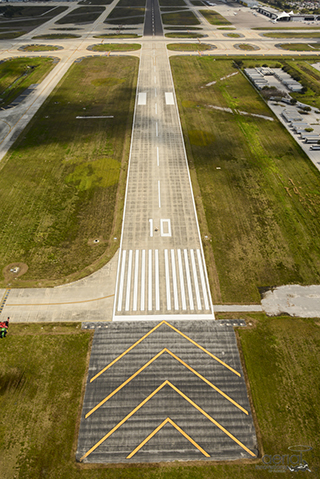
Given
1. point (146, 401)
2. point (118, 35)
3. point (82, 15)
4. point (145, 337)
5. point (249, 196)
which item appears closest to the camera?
point (146, 401)

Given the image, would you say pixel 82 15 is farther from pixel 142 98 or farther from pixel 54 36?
pixel 142 98

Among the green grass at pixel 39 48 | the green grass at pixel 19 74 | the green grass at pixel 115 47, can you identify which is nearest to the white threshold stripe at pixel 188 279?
the green grass at pixel 19 74

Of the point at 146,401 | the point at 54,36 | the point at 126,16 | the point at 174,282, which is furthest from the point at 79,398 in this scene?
the point at 126,16

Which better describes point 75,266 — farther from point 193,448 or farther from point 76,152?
point 76,152

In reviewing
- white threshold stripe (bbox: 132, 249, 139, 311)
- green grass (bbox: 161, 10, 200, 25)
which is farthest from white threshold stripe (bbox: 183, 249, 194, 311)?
green grass (bbox: 161, 10, 200, 25)

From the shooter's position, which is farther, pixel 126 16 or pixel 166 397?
pixel 126 16

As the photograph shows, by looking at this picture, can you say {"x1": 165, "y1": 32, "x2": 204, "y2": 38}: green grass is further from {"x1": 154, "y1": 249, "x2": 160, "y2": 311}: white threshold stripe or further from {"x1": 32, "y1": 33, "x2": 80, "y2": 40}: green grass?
{"x1": 154, "y1": 249, "x2": 160, "y2": 311}: white threshold stripe

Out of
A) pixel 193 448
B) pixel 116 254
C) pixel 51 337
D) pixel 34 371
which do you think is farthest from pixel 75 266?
pixel 193 448
